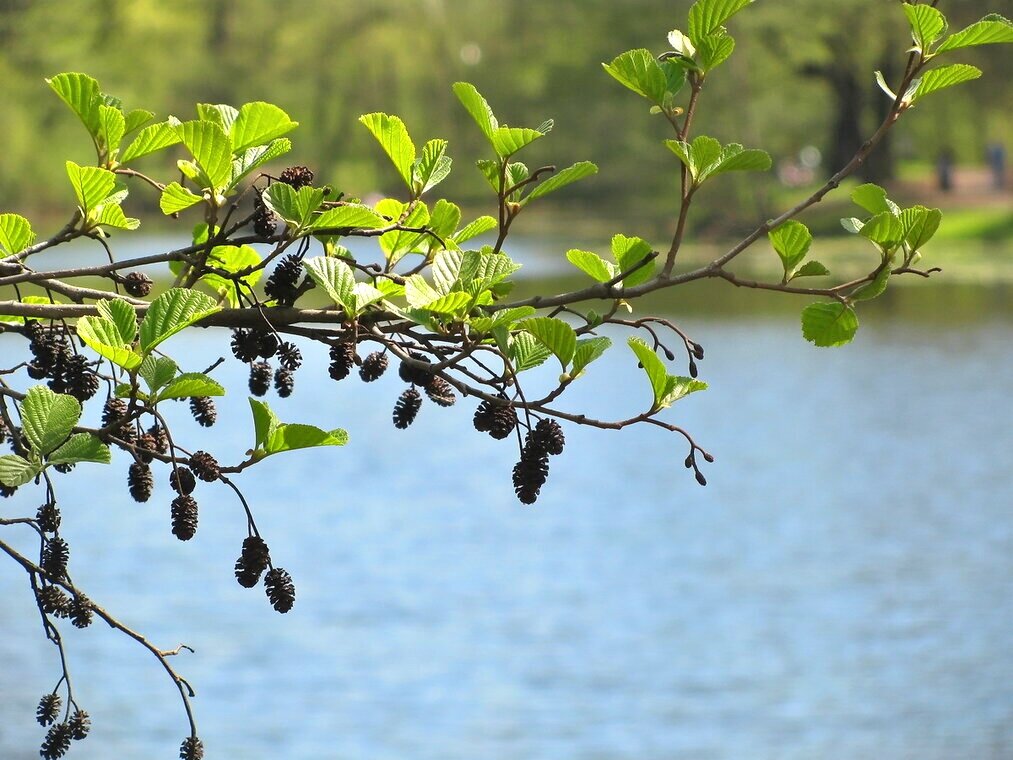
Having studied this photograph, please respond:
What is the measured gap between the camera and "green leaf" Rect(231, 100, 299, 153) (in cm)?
117

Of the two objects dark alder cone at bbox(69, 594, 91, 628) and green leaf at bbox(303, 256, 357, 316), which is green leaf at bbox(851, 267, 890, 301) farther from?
dark alder cone at bbox(69, 594, 91, 628)

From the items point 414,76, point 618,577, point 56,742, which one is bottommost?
point 56,742

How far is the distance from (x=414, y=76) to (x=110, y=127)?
106 feet

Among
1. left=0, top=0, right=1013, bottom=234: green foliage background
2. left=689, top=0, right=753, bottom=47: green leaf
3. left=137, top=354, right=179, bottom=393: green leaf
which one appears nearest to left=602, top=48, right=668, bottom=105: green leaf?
left=689, top=0, right=753, bottom=47: green leaf

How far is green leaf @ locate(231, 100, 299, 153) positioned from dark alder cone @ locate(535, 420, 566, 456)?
283 millimetres

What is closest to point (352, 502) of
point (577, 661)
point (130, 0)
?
point (577, 661)

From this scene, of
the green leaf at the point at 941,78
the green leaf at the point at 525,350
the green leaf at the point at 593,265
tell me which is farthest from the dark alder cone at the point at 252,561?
the green leaf at the point at 941,78

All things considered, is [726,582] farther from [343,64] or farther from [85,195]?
[343,64]

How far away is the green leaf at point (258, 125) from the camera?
3.82 ft

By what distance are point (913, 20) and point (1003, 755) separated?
207 inches

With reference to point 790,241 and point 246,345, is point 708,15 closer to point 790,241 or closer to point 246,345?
point 790,241

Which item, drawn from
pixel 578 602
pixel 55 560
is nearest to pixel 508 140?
pixel 55 560

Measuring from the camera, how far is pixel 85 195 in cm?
123

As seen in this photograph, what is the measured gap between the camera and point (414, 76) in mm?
32844
